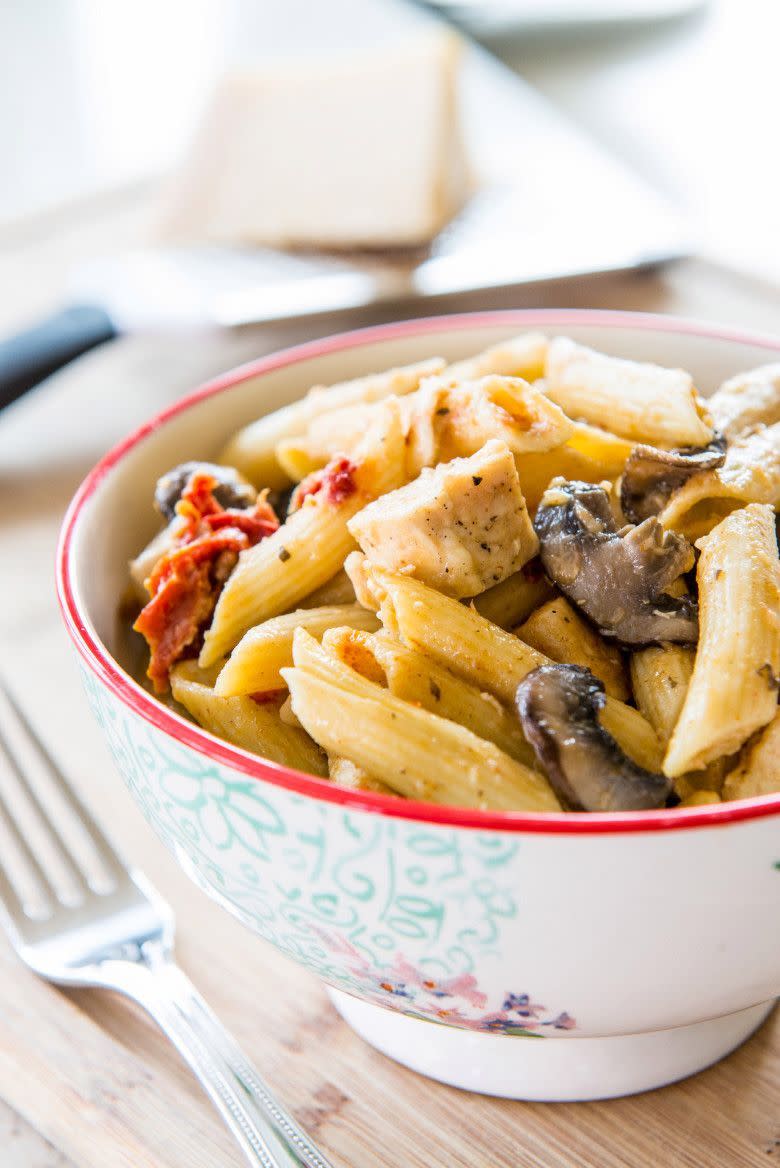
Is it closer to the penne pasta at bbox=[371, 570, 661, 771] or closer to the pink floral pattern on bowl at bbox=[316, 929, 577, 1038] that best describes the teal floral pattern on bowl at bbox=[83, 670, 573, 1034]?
the pink floral pattern on bowl at bbox=[316, 929, 577, 1038]

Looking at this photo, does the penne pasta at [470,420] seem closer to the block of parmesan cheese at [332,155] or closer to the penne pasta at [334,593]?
the penne pasta at [334,593]

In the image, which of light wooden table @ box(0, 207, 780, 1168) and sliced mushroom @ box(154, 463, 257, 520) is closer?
light wooden table @ box(0, 207, 780, 1168)

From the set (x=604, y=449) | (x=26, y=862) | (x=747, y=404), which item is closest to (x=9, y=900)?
(x=26, y=862)

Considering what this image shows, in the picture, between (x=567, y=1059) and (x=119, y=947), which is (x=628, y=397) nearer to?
(x=567, y=1059)

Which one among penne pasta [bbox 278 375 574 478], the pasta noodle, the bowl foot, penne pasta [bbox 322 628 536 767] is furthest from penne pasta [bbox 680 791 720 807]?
penne pasta [bbox 278 375 574 478]

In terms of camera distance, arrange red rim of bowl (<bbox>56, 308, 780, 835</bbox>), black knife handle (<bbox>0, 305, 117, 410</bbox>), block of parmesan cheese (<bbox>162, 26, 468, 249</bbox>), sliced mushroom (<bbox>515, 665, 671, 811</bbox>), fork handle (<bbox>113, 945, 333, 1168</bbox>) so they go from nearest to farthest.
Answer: red rim of bowl (<bbox>56, 308, 780, 835</bbox>)
sliced mushroom (<bbox>515, 665, 671, 811</bbox>)
fork handle (<bbox>113, 945, 333, 1168</bbox>)
black knife handle (<bbox>0, 305, 117, 410</bbox>)
block of parmesan cheese (<bbox>162, 26, 468, 249</bbox>)

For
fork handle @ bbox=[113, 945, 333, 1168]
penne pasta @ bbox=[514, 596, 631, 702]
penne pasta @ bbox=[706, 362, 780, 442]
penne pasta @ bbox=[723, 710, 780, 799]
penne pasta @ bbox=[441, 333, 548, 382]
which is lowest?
fork handle @ bbox=[113, 945, 333, 1168]

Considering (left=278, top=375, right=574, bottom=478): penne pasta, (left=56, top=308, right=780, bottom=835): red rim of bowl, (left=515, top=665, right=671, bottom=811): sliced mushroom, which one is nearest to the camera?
(left=56, top=308, right=780, bottom=835): red rim of bowl
